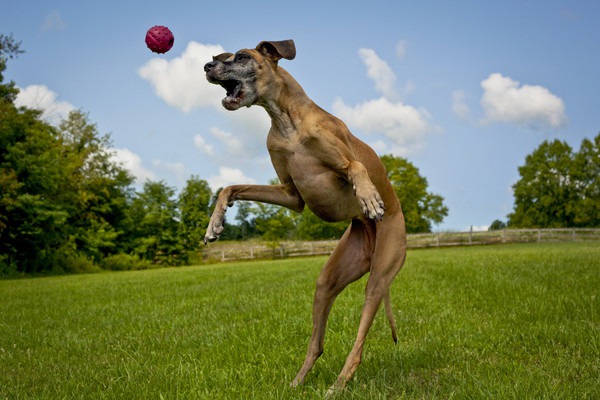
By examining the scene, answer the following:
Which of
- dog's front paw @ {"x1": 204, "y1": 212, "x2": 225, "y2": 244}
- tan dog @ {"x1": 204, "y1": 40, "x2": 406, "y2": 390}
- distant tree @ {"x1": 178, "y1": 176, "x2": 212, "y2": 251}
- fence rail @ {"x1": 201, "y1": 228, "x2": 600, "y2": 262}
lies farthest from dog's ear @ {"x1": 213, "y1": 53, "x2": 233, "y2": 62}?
fence rail @ {"x1": 201, "y1": 228, "x2": 600, "y2": 262}

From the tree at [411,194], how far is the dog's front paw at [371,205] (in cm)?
5087

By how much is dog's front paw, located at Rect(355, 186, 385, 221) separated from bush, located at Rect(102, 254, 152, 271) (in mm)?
39651

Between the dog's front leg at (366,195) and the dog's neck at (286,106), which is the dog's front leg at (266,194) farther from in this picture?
the dog's front leg at (366,195)

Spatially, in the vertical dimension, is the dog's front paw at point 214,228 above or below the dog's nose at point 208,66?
below

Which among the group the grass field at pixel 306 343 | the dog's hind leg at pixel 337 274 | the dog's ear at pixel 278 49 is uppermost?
the dog's ear at pixel 278 49

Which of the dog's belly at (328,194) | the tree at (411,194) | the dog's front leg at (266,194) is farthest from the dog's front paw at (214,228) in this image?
the tree at (411,194)

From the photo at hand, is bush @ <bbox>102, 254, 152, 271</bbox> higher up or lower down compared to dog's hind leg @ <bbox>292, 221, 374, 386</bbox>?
lower down

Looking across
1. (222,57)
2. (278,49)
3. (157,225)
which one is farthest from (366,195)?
(157,225)

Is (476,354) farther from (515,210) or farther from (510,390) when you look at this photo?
(515,210)

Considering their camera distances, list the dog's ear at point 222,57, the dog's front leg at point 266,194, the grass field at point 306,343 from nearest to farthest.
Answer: the dog's ear at point 222,57
the dog's front leg at point 266,194
the grass field at point 306,343

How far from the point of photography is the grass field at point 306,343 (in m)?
4.50

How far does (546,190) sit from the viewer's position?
183 ft

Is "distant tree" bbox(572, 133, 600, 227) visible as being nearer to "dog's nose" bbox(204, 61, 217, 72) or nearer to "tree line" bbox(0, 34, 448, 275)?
"tree line" bbox(0, 34, 448, 275)

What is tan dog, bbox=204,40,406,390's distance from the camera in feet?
12.1
